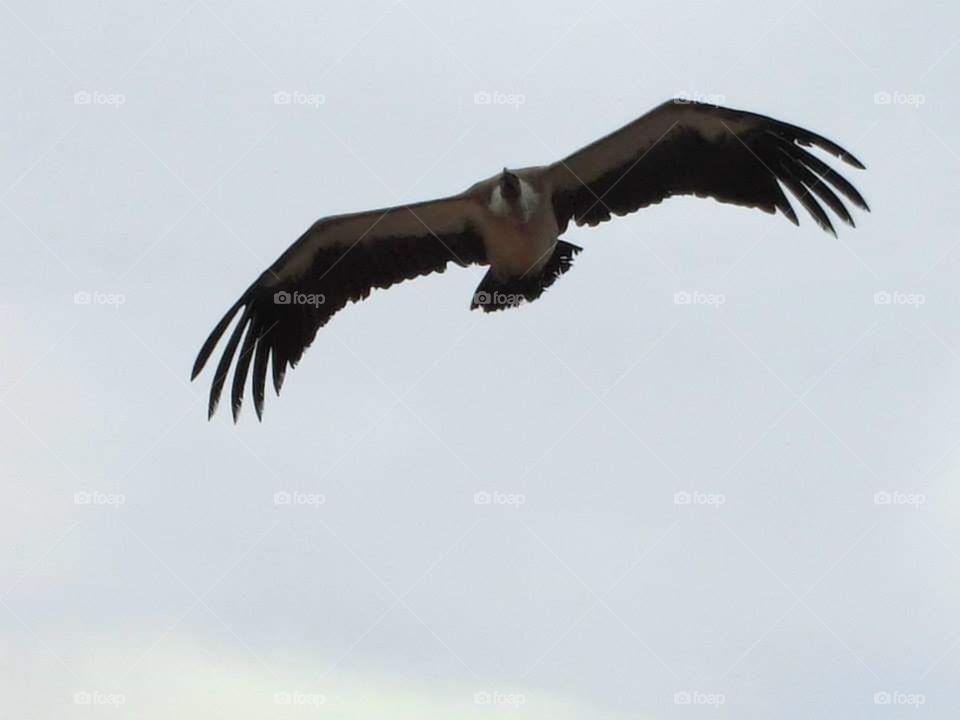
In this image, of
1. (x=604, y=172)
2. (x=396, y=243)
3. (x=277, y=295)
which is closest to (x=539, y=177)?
(x=604, y=172)

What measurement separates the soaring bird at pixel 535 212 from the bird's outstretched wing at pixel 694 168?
0.01 metres

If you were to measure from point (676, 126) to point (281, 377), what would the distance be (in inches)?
198

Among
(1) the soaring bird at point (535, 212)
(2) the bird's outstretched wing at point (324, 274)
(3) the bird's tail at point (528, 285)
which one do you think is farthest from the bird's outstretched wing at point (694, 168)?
(2) the bird's outstretched wing at point (324, 274)

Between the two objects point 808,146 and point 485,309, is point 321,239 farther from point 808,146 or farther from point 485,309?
point 808,146

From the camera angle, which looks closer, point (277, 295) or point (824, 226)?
point (824, 226)

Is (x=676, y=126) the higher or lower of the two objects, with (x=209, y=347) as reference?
higher

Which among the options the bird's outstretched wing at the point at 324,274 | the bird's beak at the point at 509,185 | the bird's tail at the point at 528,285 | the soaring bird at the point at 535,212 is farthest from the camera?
the bird's outstretched wing at the point at 324,274

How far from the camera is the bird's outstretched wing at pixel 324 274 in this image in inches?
729

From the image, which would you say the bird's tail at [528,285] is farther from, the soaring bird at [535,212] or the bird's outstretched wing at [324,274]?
the bird's outstretched wing at [324,274]

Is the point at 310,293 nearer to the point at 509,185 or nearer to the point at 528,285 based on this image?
the point at 528,285

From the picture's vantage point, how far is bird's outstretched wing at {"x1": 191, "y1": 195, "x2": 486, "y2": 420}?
18516mm

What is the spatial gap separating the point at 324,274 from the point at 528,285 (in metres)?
2.38

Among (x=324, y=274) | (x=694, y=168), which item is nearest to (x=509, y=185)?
(x=694, y=168)

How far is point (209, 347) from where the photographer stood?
18.4 metres
